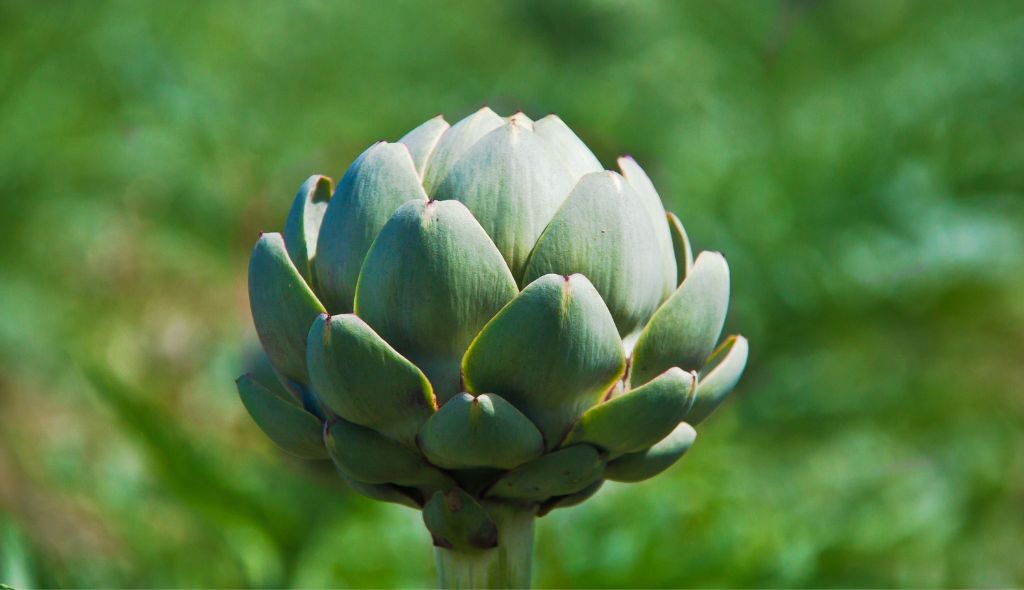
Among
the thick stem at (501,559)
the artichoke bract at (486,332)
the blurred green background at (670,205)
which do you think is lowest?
the thick stem at (501,559)

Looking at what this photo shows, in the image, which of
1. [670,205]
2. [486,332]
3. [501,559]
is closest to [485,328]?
[486,332]

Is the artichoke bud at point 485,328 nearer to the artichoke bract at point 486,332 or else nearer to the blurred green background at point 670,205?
the artichoke bract at point 486,332

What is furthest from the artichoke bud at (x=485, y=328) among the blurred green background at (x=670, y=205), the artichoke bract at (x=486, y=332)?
the blurred green background at (x=670, y=205)

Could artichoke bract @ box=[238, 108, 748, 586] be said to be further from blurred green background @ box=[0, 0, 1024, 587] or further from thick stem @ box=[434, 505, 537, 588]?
blurred green background @ box=[0, 0, 1024, 587]

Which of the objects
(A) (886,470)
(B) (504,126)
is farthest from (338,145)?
(B) (504,126)

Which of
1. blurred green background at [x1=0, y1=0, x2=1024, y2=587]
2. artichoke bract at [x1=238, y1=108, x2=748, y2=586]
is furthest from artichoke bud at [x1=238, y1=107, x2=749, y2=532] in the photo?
blurred green background at [x1=0, y1=0, x2=1024, y2=587]

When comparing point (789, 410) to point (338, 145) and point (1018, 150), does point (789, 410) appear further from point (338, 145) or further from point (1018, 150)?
point (338, 145)
